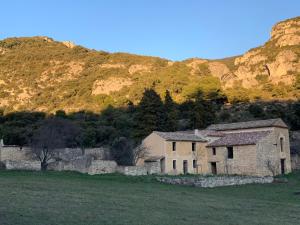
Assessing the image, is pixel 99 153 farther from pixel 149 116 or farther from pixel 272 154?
pixel 272 154

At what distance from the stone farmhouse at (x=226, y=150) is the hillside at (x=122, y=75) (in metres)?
37.5

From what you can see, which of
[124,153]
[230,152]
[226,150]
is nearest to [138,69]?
[124,153]

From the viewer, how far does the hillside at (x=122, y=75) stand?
9069cm

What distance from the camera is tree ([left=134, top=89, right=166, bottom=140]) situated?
4834 centimetres

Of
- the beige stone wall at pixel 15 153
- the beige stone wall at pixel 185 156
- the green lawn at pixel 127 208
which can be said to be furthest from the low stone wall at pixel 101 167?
the green lawn at pixel 127 208

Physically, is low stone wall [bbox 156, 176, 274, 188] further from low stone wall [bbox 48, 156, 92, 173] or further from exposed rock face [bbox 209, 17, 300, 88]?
exposed rock face [bbox 209, 17, 300, 88]

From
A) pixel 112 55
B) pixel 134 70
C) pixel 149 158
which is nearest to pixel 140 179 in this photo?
pixel 149 158

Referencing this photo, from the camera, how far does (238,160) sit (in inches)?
1606

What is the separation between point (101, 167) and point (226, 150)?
13302 mm

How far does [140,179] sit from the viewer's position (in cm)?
3173

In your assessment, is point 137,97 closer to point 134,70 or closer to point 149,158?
point 134,70

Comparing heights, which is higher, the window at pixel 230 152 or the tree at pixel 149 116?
the tree at pixel 149 116

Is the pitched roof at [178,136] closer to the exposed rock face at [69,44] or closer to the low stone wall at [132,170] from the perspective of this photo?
the low stone wall at [132,170]

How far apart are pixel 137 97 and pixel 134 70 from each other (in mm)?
30644
